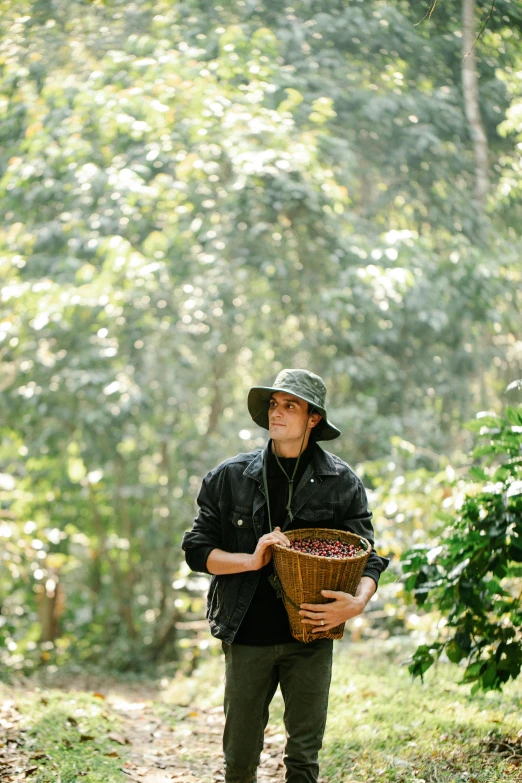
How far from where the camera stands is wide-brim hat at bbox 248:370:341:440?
9.41 feet

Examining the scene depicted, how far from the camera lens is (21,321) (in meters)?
7.93

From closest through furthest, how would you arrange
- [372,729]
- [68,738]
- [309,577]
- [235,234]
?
[309,577], [68,738], [372,729], [235,234]

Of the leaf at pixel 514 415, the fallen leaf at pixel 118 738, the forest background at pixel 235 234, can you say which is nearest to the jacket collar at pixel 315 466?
the leaf at pixel 514 415

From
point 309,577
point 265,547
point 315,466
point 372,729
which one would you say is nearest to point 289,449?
point 315,466

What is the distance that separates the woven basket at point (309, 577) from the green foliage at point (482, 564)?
752 mm

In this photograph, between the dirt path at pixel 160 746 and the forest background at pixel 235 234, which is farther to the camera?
the forest background at pixel 235 234

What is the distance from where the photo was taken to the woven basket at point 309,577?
99.7 inches

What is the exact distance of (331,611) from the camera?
102 inches

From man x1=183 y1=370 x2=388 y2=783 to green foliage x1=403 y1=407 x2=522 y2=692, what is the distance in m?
0.52

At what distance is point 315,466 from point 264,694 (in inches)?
33.2

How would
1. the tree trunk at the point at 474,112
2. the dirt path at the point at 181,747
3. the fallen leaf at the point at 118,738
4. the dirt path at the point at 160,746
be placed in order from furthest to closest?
the tree trunk at the point at 474,112 < the fallen leaf at the point at 118,738 < the dirt path at the point at 181,747 < the dirt path at the point at 160,746

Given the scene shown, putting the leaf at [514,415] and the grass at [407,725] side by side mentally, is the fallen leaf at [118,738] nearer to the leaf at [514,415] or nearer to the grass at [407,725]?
the grass at [407,725]

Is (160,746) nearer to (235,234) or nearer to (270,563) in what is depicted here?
(270,563)

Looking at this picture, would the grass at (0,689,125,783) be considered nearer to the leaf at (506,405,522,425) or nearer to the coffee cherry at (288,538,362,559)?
the coffee cherry at (288,538,362,559)
